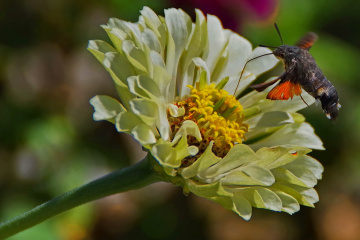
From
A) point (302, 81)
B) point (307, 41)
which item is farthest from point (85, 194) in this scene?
point (307, 41)

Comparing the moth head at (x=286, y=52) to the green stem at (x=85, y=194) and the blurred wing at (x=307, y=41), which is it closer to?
the blurred wing at (x=307, y=41)

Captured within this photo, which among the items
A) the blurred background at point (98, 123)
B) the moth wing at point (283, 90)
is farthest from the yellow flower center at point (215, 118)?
the blurred background at point (98, 123)

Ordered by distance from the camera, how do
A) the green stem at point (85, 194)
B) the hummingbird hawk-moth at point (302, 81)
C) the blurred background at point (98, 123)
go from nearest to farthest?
the green stem at point (85, 194)
the hummingbird hawk-moth at point (302, 81)
the blurred background at point (98, 123)

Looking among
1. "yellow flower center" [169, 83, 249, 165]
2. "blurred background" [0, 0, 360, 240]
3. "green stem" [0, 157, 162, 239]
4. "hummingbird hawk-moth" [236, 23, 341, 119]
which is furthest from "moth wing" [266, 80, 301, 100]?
"blurred background" [0, 0, 360, 240]

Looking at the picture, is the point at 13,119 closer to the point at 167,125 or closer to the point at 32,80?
the point at 32,80

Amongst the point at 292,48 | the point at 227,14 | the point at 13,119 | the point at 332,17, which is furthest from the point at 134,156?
the point at 292,48

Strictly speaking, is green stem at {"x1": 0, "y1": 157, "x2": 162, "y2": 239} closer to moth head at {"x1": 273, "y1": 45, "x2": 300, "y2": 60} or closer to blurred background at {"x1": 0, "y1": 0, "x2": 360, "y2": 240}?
Answer: moth head at {"x1": 273, "y1": 45, "x2": 300, "y2": 60}
